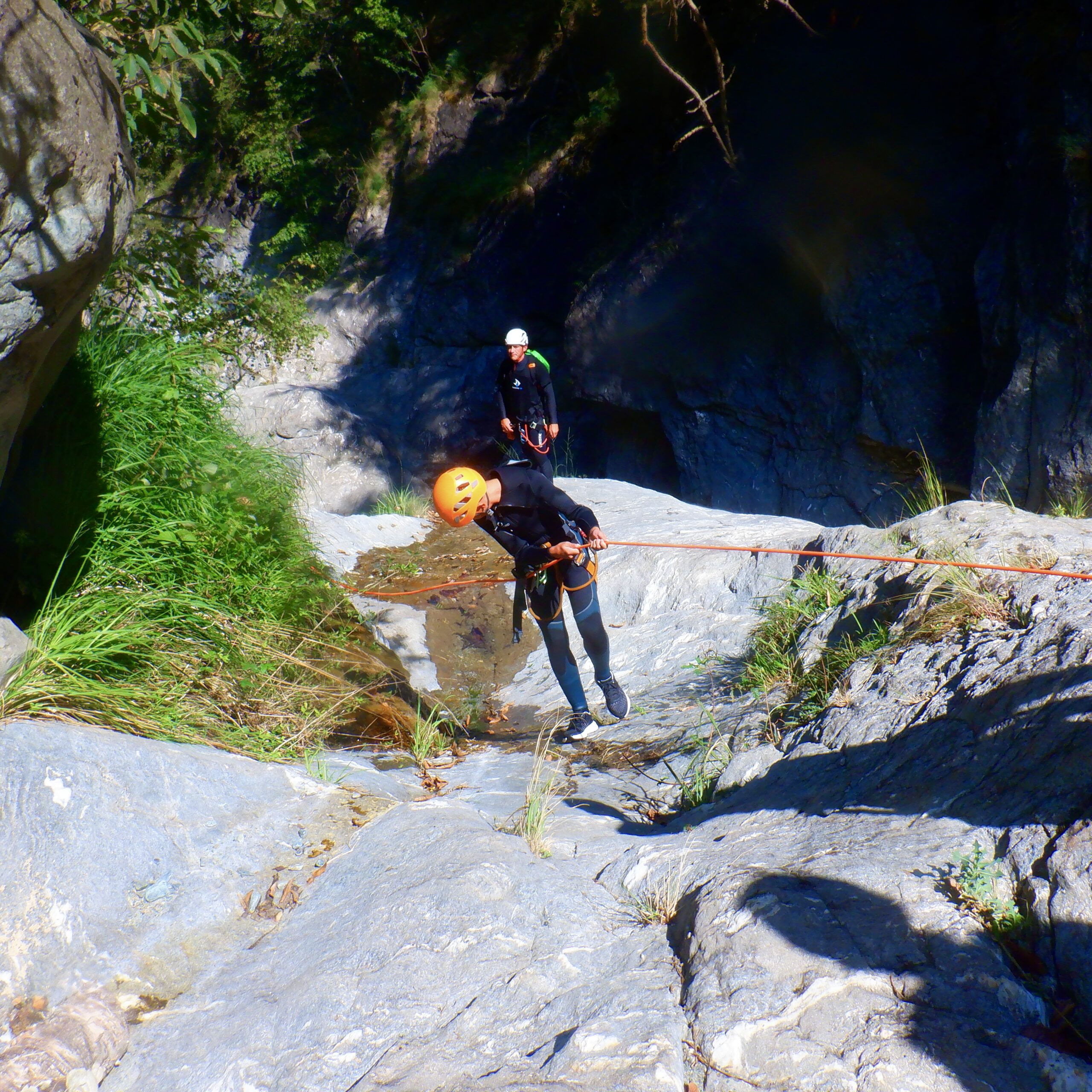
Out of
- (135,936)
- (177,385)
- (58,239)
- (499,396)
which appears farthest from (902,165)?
(135,936)

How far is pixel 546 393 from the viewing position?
8.17m

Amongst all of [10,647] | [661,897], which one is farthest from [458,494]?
[661,897]

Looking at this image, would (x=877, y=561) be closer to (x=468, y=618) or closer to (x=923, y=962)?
(x=923, y=962)

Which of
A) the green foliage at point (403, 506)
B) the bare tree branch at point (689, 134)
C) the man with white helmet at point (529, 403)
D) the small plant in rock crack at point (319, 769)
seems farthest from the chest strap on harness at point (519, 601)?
the green foliage at point (403, 506)

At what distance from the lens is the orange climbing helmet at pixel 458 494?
4461 mm

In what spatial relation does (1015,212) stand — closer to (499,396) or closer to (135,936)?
(499,396)

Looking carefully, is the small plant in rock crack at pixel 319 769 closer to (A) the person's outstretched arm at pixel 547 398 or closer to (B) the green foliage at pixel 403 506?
(A) the person's outstretched arm at pixel 547 398

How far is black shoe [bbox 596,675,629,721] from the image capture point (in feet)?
16.2

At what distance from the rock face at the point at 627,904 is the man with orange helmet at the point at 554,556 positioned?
1.13 meters

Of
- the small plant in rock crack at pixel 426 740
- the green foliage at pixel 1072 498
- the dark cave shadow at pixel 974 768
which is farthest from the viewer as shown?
the green foliage at pixel 1072 498

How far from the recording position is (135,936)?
2.52 metres

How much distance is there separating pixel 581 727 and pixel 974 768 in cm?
251

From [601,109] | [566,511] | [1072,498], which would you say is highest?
[601,109]

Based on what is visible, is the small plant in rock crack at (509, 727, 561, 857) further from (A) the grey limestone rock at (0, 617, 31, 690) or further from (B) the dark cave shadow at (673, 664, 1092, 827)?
(A) the grey limestone rock at (0, 617, 31, 690)
